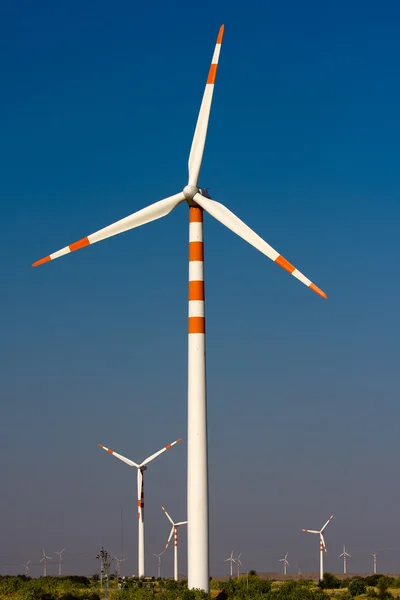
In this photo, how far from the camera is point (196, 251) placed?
61.3 m

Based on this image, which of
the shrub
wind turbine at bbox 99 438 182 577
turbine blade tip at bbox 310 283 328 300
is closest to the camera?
turbine blade tip at bbox 310 283 328 300

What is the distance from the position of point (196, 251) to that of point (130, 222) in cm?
600

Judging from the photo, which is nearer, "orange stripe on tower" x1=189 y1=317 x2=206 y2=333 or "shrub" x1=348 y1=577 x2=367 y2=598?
"orange stripe on tower" x1=189 y1=317 x2=206 y2=333

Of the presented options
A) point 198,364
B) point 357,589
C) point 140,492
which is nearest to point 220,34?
point 198,364

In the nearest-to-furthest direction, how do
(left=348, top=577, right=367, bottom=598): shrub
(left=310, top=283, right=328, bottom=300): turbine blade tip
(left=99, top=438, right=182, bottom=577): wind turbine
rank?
1. (left=310, top=283, right=328, bottom=300): turbine blade tip
2. (left=348, top=577, right=367, bottom=598): shrub
3. (left=99, top=438, right=182, bottom=577): wind turbine

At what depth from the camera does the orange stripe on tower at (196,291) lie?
60.3 meters

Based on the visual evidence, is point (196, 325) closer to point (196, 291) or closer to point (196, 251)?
point (196, 291)

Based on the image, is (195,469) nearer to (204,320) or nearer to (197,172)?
(204,320)

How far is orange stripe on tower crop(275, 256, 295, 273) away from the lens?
6030cm

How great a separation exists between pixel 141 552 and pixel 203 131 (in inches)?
2605

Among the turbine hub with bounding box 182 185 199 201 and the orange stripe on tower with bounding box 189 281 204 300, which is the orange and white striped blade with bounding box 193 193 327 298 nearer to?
the turbine hub with bounding box 182 185 199 201

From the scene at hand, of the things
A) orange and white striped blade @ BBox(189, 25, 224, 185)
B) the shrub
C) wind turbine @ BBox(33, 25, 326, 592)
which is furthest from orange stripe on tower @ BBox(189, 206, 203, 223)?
the shrub

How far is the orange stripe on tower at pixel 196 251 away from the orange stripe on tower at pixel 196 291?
5.05 feet

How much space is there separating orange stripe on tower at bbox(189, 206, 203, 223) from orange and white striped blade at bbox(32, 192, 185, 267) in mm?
1020
